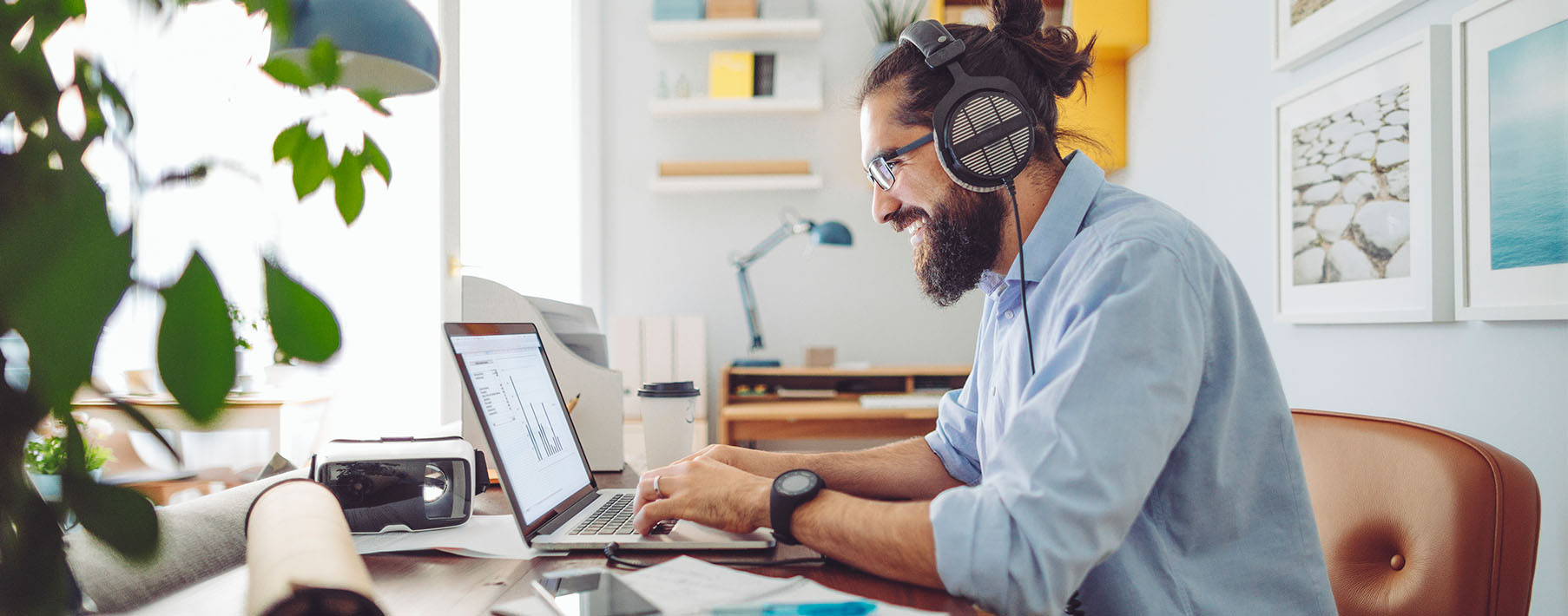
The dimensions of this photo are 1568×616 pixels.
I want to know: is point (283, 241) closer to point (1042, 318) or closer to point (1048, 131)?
point (1042, 318)

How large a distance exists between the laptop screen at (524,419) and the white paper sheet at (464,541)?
40 mm

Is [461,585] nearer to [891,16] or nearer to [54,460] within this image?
[54,460]

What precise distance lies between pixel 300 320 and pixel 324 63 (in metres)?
0.09

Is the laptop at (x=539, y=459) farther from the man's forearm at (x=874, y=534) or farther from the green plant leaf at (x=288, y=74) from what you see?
the green plant leaf at (x=288, y=74)

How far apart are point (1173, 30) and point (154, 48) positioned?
2581 millimetres

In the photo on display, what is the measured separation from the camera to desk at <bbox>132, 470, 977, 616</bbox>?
0.66 metres

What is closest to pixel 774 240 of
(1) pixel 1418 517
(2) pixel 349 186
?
(1) pixel 1418 517

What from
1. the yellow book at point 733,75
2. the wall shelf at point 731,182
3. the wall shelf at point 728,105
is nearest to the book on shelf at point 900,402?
the wall shelf at point 731,182

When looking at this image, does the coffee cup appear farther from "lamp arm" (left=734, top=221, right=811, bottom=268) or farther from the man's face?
"lamp arm" (left=734, top=221, right=811, bottom=268)

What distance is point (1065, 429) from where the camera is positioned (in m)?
0.71

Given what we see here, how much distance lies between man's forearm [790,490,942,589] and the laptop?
7 centimetres

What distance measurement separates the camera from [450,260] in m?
2.24

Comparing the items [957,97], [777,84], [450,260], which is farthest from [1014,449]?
[777,84]

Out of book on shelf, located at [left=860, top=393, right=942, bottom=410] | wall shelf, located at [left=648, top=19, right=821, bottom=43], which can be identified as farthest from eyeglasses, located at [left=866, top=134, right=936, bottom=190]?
wall shelf, located at [left=648, top=19, right=821, bottom=43]
